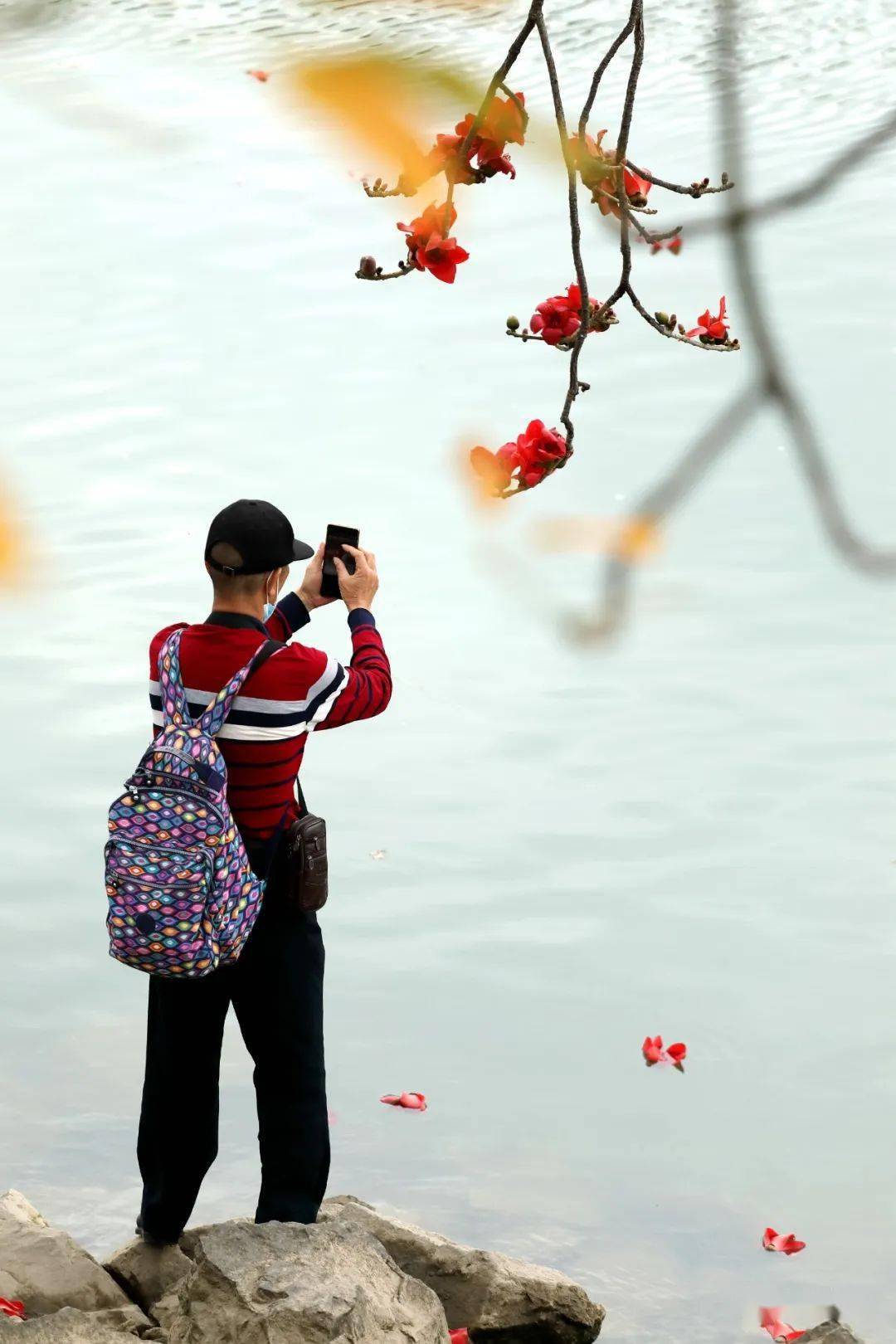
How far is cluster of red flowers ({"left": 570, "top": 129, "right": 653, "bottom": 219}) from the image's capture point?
1174mm

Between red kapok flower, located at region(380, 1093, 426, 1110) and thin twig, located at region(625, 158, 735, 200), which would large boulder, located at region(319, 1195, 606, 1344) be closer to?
red kapok flower, located at region(380, 1093, 426, 1110)

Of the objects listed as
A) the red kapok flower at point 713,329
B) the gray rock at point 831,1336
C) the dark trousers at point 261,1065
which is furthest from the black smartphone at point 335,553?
the gray rock at point 831,1336

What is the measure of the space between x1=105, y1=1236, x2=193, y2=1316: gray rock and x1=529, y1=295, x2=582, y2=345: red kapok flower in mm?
1616

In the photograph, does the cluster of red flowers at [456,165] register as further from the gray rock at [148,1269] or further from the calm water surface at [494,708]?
the gray rock at [148,1269]

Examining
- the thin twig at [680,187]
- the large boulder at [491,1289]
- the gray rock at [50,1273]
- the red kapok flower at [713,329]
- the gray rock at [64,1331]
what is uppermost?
the thin twig at [680,187]

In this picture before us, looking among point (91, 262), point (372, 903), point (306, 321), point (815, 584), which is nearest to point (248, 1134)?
point (372, 903)

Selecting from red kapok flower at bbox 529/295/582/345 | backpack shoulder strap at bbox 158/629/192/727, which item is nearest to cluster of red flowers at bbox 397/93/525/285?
red kapok flower at bbox 529/295/582/345

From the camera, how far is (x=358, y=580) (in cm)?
260

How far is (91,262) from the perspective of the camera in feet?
29.6

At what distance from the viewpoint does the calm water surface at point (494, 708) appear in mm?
3262

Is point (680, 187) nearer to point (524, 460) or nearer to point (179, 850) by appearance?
point (524, 460)

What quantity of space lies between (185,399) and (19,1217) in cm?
490

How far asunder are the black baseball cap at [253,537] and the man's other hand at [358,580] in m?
0.14

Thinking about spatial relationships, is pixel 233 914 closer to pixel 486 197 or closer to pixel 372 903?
pixel 372 903
